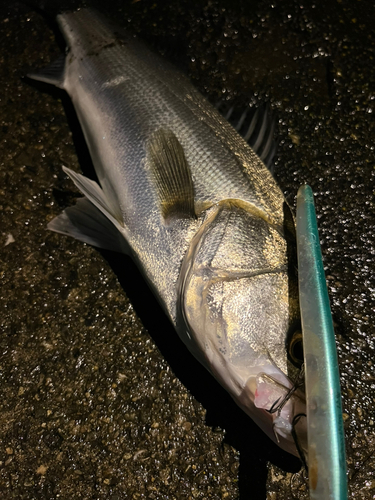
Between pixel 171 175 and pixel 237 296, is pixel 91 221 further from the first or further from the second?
pixel 237 296

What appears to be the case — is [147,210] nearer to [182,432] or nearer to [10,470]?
[182,432]

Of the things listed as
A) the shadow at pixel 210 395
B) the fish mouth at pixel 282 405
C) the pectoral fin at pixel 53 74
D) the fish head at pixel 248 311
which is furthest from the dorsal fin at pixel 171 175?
the pectoral fin at pixel 53 74

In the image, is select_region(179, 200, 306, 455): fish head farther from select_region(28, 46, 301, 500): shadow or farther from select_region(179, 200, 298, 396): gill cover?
select_region(28, 46, 301, 500): shadow

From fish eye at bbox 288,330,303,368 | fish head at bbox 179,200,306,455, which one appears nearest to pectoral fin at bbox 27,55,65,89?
fish head at bbox 179,200,306,455

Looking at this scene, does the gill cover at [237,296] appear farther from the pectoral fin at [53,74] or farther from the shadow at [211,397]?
the pectoral fin at [53,74]

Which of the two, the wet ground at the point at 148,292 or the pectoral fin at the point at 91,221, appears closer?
the wet ground at the point at 148,292

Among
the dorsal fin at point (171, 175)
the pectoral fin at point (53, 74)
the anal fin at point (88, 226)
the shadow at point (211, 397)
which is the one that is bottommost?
the shadow at point (211, 397)

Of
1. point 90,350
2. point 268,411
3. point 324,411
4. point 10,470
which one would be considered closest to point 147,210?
point 90,350
